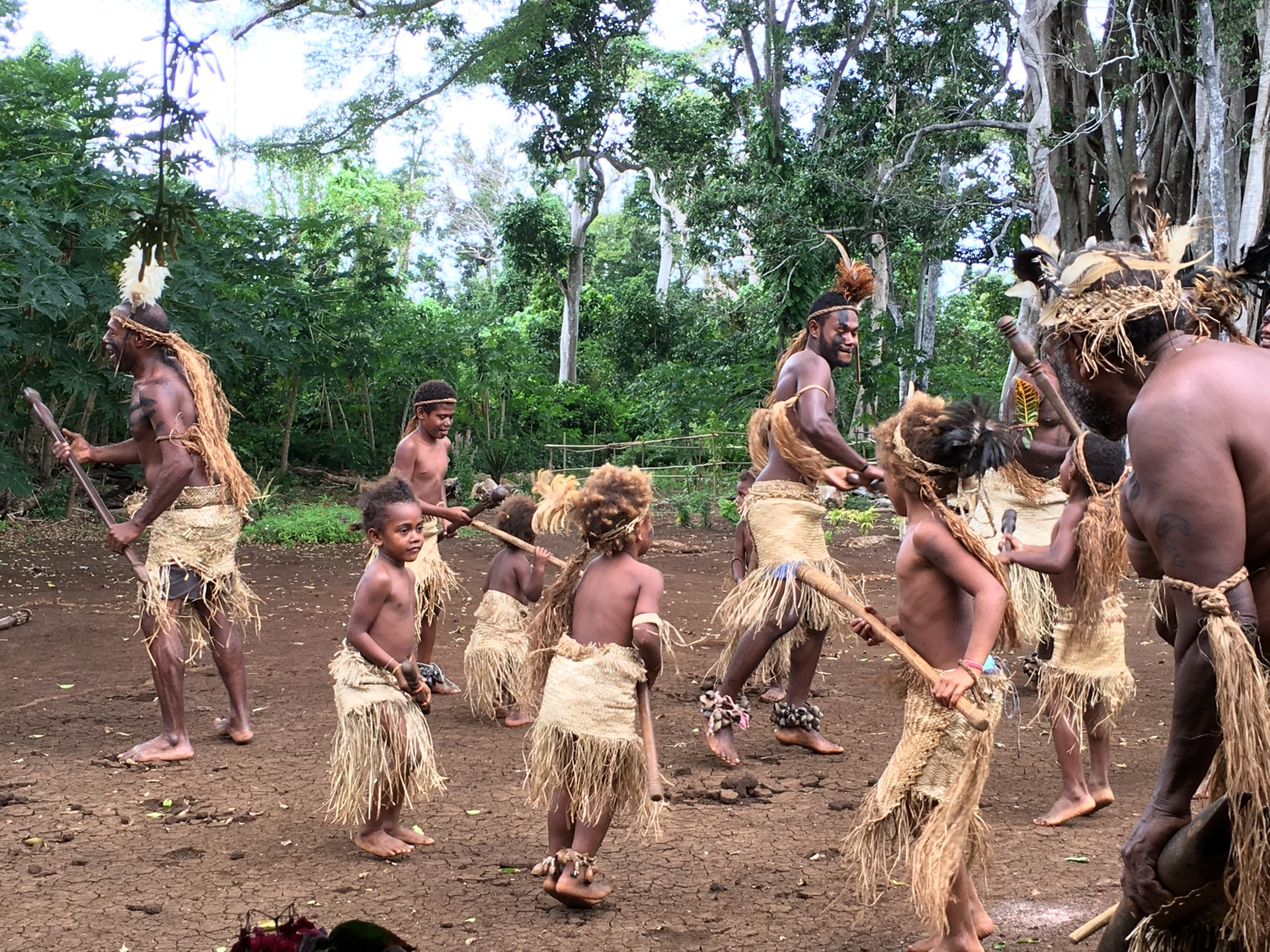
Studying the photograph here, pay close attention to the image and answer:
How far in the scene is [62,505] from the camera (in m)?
12.1

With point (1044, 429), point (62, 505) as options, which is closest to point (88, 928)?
point (1044, 429)

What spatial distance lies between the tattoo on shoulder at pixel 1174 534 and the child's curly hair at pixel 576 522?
179cm

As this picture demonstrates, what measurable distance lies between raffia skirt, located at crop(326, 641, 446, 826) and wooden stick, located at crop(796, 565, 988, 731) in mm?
1463

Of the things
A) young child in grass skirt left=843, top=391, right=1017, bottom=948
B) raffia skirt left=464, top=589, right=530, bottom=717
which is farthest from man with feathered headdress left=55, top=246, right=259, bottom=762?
young child in grass skirt left=843, top=391, right=1017, bottom=948

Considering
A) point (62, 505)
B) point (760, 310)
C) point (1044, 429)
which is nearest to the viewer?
point (1044, 429)

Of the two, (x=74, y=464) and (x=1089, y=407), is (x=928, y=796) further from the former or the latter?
(x=74, y=464)

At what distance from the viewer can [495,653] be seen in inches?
219

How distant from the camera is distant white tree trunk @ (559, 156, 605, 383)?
904 inches

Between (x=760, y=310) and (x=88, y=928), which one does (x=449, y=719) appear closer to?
(x=88, y=928)

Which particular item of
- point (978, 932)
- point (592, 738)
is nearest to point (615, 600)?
point (592, 738)

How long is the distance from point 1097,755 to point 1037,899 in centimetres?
102

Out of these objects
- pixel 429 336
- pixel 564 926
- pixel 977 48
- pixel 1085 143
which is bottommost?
pixel 564 926

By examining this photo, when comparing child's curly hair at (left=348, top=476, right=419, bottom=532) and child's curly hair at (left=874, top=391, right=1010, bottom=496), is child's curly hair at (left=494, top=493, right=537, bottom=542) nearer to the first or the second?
child's curly hair at (left=348, top=476, right=419, bottom=532)

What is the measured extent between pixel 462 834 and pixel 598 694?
1.00 meters
